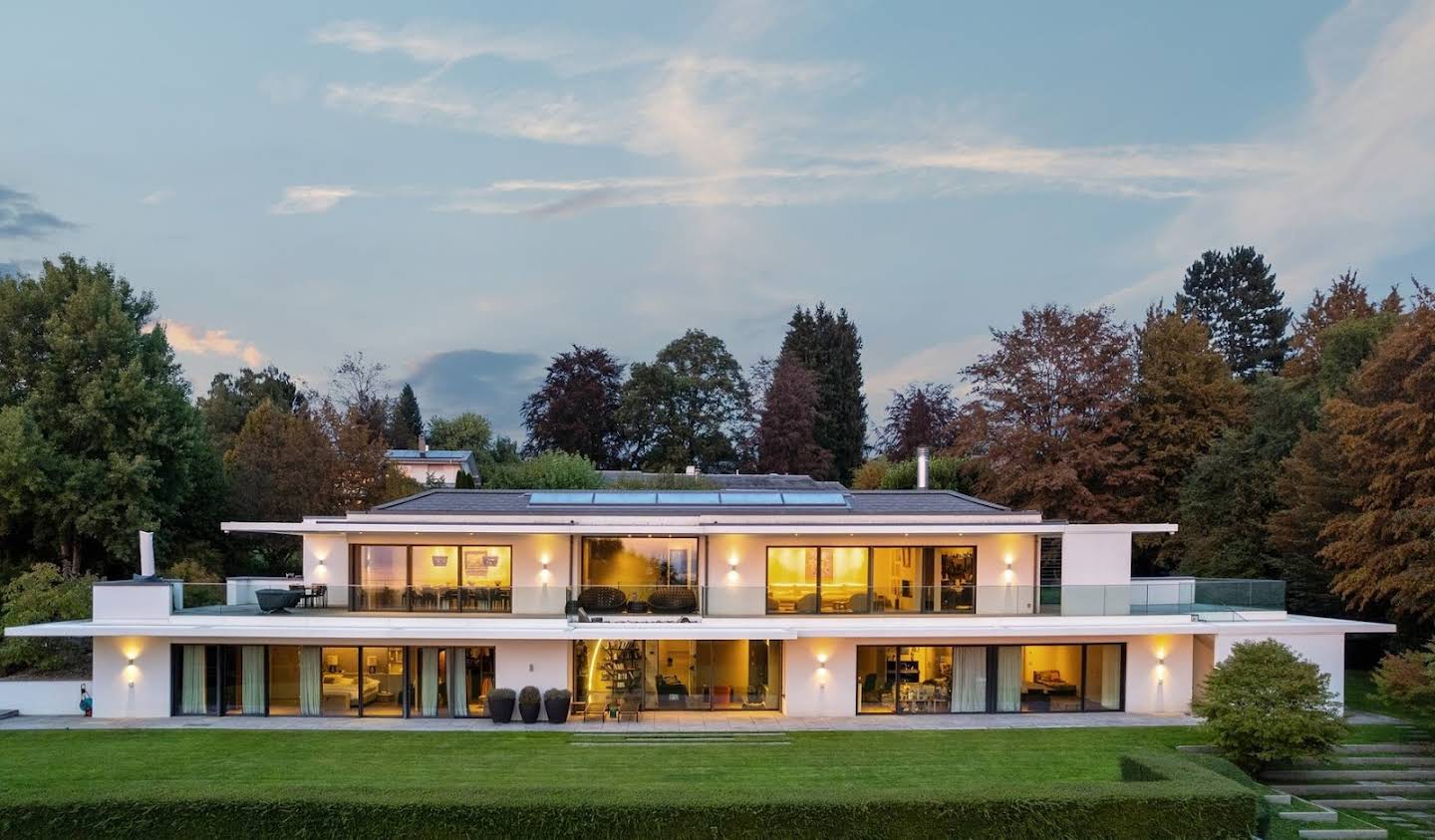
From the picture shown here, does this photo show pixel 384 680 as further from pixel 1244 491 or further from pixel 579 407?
pixel 579 407

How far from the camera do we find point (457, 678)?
20.7m

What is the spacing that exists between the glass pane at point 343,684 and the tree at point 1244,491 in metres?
25.4

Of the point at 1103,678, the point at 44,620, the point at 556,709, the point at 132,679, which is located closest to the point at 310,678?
the point at 132,679

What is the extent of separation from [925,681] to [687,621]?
5.90 meters

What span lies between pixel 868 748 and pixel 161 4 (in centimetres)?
2399

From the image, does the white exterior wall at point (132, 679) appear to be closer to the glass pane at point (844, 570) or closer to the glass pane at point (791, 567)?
the glass pane at point (791, 567)

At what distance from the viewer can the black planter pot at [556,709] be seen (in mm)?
19922

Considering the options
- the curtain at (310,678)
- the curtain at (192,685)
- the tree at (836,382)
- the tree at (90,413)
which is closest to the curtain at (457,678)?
the curtain at (310,678)

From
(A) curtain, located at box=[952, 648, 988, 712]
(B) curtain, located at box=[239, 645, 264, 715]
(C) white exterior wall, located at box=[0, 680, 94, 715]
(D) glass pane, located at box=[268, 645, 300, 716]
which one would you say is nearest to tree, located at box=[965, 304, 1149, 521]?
(A) curtain, located at box=[952, 648, 988, 712]

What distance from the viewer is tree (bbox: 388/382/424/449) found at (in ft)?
232

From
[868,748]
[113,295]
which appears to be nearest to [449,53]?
[113,295]

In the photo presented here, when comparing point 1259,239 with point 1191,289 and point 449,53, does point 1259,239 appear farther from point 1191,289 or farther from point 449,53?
point 449,53

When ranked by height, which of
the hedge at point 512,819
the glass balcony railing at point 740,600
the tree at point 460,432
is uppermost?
the tree at point 460,432

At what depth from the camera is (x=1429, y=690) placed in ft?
53.3
